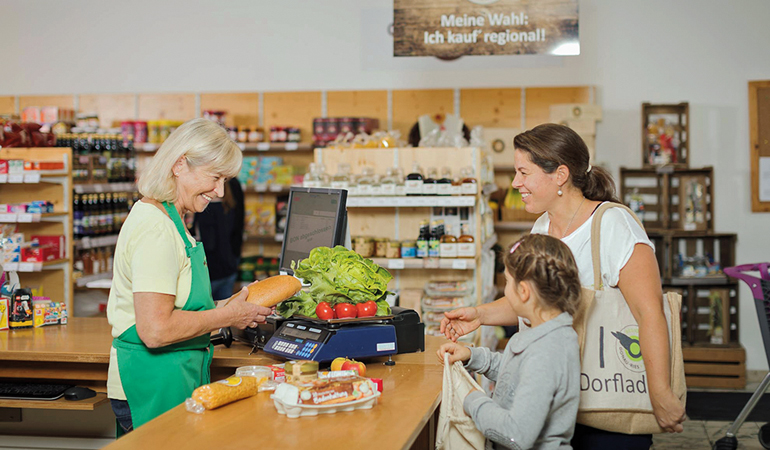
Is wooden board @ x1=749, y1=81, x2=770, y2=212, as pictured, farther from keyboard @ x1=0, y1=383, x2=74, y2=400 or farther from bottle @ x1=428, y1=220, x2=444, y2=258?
keyboard @ x1=0, y1=383, x2=74, y2=400

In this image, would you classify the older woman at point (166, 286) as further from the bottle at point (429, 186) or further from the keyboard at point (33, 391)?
the bottle at point (429, 186)

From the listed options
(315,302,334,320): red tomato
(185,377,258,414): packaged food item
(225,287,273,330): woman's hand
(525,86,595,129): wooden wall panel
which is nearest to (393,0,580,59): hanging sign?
(315,302,334,320): red tomato

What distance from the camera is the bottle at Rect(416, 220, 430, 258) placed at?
190 inches

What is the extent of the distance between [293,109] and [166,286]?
5821mm

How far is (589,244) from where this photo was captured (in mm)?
2236

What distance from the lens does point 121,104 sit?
26.9 feet

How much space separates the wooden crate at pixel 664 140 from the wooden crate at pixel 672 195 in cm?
11

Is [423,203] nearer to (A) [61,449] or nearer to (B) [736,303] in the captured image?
(A) [61,449]

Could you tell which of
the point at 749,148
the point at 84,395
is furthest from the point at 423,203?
the point at 749,148

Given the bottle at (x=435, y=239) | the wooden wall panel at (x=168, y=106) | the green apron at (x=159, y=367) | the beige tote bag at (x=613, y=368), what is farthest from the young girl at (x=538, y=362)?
the wooden wall panel at (x=168, y=106)

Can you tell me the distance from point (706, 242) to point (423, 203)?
11.6ft

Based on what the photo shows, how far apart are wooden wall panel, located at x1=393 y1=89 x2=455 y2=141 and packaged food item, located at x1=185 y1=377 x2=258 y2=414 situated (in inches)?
214

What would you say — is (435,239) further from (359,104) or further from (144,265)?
(359,104)

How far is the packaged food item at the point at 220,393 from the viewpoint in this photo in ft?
7.06
